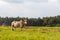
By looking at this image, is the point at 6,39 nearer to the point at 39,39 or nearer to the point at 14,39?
the point at 14,39

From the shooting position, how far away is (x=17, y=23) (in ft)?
115

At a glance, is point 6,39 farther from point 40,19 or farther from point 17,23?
point 40,19

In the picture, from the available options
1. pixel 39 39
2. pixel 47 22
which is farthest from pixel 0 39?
pixel 47 22

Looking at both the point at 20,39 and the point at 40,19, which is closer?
the point at 20,39

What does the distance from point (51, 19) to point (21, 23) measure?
69960 mm

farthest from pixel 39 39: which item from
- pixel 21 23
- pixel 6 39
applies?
pixel 21 23

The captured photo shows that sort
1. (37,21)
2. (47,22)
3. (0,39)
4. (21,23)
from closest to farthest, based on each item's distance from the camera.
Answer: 1. (0,39)
2. (21,23)
3. (47,22)
4. (37,21)

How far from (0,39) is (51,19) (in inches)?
3524

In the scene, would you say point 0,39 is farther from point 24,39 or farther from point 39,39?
point 39,39

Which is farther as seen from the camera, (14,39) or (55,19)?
(55,19)

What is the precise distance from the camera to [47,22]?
97.9 meters

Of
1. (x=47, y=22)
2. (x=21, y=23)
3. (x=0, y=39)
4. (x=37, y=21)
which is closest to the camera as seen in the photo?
(x=0, y=39)

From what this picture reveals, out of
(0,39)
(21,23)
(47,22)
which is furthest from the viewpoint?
(47,22)

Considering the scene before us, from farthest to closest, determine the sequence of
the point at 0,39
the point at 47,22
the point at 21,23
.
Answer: the point at 47,22 → the point at 21,23 → the point at 0,39
